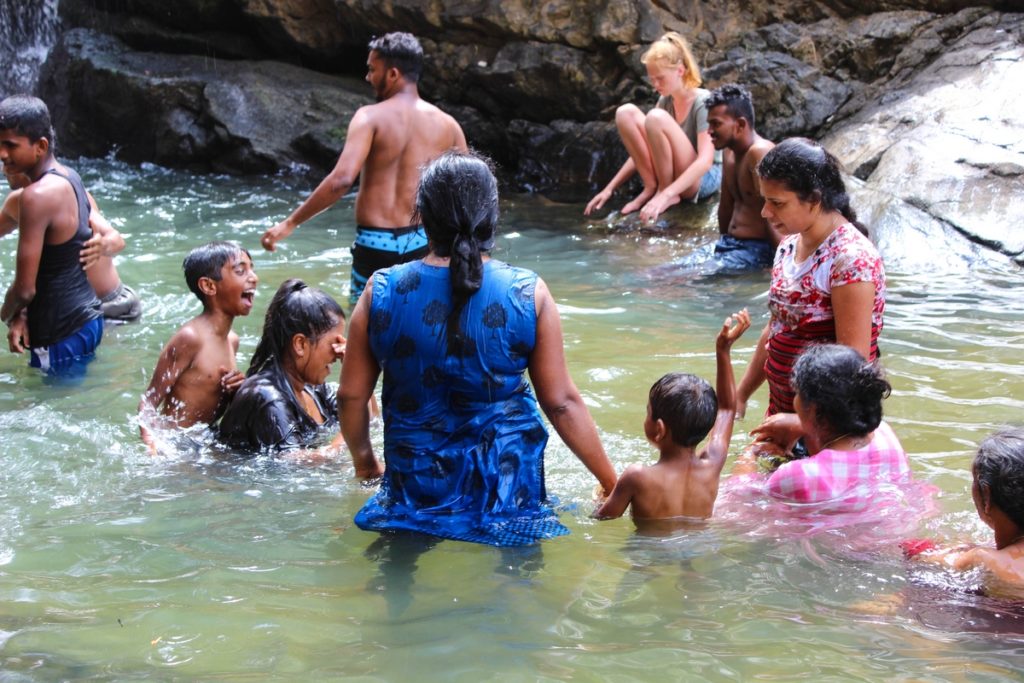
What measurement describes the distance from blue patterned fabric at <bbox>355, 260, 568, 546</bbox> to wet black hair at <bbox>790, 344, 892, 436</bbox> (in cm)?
94

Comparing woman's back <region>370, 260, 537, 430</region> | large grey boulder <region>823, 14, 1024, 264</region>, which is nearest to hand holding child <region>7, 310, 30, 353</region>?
woman's back <region>370, 260, 537, 430</region>

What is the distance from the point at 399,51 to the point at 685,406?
3320mm

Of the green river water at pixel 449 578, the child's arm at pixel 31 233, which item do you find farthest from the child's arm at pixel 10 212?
the green river water at pixel 449 578

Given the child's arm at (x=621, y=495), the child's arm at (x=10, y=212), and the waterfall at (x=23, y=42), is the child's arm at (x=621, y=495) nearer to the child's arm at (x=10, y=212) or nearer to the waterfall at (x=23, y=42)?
the child's arm at (x=10, y=212)

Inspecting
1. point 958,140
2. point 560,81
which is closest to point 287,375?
point 958,140

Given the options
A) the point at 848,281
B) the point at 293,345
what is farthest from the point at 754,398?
the point at 293,345

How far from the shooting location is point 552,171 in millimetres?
12195

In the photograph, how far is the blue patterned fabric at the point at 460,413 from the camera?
10.8 feet

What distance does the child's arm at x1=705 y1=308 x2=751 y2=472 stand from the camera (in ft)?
13.0

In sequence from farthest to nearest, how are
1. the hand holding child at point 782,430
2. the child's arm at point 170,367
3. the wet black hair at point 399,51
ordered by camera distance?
the wet black hair at point 399,51
the child's arm at point 170,367
the hand holding child at point 782,430

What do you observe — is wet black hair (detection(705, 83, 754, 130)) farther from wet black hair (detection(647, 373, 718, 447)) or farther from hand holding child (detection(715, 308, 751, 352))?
wet black hair (detection(647, 373, 718, 447))

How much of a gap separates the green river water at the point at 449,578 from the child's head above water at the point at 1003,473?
29 centimetres

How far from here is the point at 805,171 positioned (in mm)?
4020

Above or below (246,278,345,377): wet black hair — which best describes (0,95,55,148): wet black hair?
above
